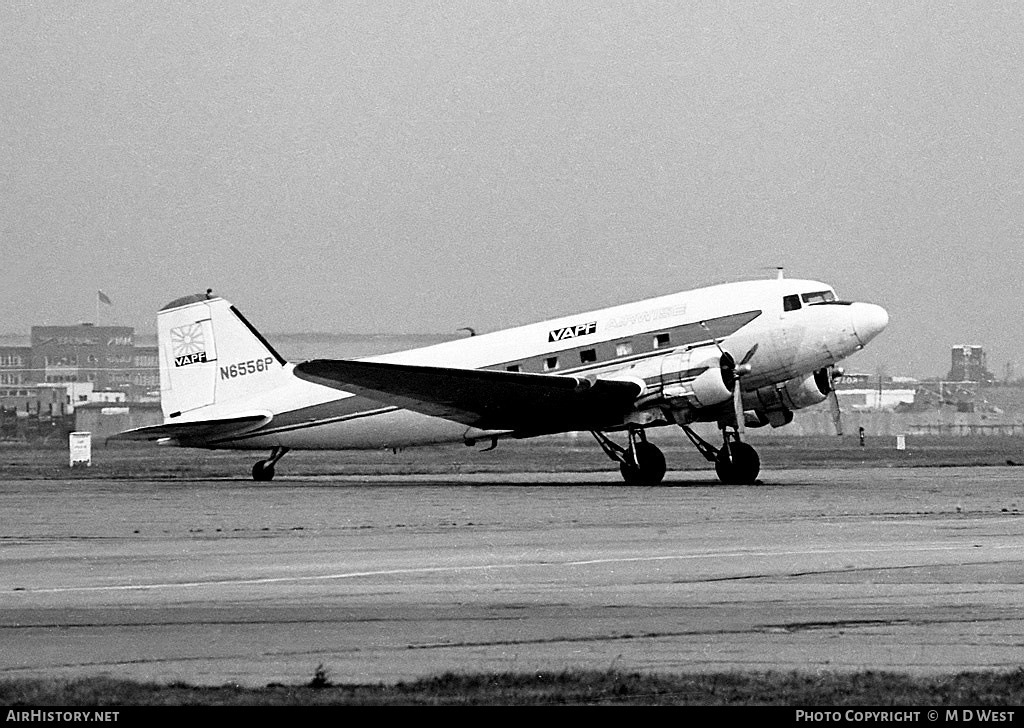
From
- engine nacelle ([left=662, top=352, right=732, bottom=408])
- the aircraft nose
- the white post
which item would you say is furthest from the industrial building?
the aircraft nose

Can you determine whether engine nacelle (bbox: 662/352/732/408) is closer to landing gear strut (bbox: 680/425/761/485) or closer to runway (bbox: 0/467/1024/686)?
landing gear strut (bbox: 680/425/761/485)

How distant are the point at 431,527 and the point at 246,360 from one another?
59.0 feet

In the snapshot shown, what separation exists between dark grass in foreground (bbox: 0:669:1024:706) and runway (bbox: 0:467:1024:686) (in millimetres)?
337

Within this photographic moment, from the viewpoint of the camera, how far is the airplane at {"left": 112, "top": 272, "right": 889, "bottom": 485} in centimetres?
3189

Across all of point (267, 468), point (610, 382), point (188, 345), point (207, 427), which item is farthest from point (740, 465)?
point (188, 345)

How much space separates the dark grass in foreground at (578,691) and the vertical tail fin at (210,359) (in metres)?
29.3

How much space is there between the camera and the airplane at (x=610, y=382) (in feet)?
105

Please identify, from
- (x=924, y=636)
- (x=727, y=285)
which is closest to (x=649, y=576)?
(x=924, y=636)

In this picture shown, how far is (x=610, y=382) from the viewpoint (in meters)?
32.1

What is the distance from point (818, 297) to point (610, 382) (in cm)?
499

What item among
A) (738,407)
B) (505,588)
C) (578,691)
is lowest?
(578,691)

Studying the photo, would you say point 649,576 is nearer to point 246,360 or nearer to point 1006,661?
point 1006,661

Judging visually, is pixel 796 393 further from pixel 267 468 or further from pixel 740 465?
pixel 267 468

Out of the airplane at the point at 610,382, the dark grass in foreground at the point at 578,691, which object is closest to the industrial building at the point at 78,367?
the airplane at the point at 610,382
